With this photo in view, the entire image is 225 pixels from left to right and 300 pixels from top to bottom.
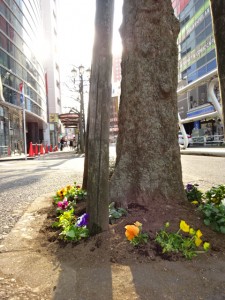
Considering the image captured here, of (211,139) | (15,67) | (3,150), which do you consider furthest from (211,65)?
(3,150)

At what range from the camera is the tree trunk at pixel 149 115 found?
9.60ft

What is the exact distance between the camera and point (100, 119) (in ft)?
7.80

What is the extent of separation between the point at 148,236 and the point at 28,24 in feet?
154

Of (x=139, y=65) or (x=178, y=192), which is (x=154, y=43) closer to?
(x=139, y=65)

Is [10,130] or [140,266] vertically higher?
[10,130]

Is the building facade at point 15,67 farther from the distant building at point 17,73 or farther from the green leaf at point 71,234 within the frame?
the green leaf at point 71,234

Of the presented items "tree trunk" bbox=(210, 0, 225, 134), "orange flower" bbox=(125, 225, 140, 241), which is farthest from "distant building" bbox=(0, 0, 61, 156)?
"orange flower" bbox=(125, 225, 140, 241)

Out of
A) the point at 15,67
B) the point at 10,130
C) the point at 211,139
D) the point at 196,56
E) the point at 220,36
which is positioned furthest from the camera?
the point at 196,56

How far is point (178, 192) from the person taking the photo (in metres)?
2.99

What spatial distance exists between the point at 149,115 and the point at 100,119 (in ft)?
2.36

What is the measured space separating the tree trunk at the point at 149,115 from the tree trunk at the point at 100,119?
0.54 metres

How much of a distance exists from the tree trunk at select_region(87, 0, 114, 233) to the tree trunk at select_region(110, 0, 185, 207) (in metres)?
0.54

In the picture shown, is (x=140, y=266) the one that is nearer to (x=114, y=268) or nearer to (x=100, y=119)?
(x=114, y=268)

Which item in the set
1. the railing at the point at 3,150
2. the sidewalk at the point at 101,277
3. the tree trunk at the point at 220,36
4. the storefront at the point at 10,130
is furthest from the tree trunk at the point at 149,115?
the railing at the point at 3,150
